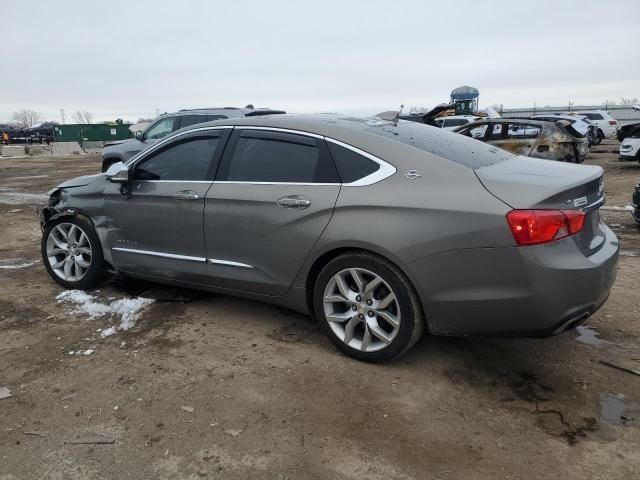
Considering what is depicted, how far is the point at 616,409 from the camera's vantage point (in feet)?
9.78

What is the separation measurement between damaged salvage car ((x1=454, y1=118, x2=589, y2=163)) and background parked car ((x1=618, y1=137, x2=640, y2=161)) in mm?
3836

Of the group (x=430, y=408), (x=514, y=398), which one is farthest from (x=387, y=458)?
(x=514, y=398)

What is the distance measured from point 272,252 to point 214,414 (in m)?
1.19

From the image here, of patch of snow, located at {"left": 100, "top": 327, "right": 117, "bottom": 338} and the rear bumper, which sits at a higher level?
the rear bumper

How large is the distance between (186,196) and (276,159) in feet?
2.72

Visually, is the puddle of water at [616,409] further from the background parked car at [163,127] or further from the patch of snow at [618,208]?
the background parked car at [163,127]

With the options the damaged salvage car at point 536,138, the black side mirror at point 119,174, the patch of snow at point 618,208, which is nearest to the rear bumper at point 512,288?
the black side mirror at point 119,174

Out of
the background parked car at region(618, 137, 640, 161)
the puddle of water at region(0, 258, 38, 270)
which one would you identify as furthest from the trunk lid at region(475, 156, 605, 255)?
the background parked car at region(618, 137, 640, 161)

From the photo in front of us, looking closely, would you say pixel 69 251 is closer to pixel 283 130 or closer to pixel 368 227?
pixel 283 130

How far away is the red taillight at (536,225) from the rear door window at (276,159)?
3.80 ft

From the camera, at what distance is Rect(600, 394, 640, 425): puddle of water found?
2881 millimetres

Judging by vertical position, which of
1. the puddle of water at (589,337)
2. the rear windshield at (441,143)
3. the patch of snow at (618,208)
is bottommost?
the puddle of water at (589,337)

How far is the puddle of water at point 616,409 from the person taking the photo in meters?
2.88

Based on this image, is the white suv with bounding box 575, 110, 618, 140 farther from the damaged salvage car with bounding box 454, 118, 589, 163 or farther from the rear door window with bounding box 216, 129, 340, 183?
the rear door window with bounding box 216, 129, 340, 183
